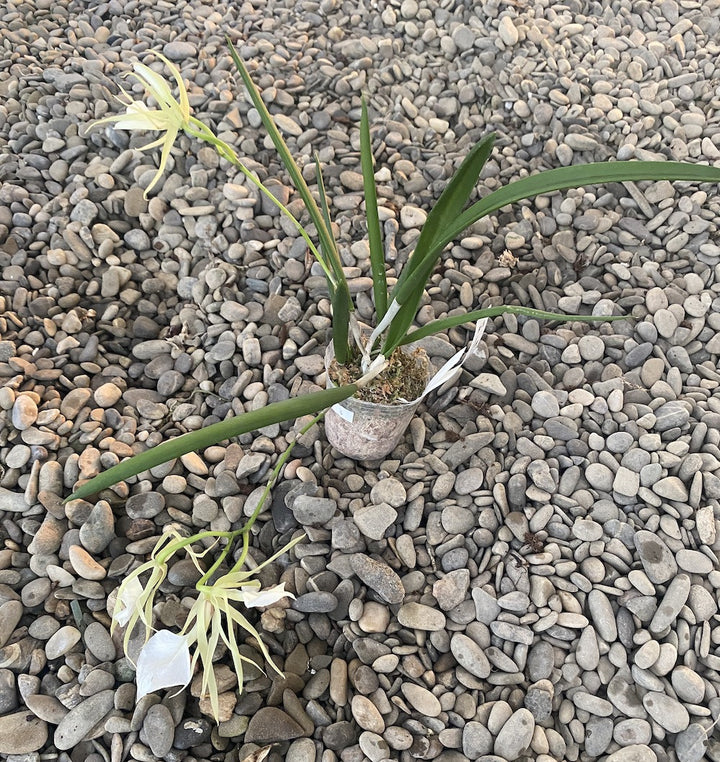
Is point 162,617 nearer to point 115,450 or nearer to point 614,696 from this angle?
point 115,450

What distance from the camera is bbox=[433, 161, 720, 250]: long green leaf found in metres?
0.80

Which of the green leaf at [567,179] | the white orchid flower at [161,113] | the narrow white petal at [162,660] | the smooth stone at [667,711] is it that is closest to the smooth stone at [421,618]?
the smooth stone at [667,711]

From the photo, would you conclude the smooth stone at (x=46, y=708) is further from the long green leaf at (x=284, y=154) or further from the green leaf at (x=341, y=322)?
the long green leaf at (x=284, y=154)

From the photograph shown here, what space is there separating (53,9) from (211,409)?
60.9 inches

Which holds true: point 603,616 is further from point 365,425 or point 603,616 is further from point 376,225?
point 376,225

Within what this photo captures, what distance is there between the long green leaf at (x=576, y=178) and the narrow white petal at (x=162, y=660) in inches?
22.6

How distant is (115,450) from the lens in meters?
1.22

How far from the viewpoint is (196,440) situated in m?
0.75

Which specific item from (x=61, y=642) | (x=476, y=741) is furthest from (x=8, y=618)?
(x=476, y=741)

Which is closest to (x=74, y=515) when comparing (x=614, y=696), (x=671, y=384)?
(x=614, y=696)

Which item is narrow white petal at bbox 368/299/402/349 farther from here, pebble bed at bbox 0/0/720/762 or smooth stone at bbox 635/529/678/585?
smooth stone at bbox 635/529/678/585

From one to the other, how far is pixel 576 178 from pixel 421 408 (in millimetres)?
617

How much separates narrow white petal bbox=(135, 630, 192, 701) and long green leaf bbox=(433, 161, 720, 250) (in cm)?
57

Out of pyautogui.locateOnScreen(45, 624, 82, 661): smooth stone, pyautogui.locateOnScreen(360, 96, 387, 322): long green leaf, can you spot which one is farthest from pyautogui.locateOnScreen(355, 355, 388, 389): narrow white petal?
pyautogui.locateOnScreen(45, 624, 82, 661): smooth stone
